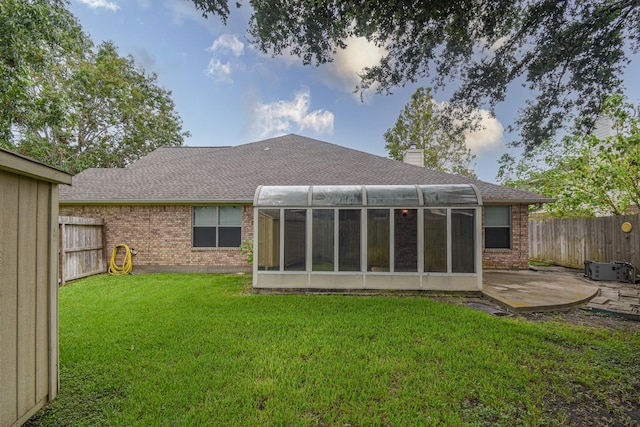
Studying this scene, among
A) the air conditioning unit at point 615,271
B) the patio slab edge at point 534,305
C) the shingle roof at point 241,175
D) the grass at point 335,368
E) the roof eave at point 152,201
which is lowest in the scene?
the grass at point 335,368

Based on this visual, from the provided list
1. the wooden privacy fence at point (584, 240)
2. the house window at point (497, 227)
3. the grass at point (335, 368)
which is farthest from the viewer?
the house window at point (497, 227)

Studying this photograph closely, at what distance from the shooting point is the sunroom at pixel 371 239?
639 cm

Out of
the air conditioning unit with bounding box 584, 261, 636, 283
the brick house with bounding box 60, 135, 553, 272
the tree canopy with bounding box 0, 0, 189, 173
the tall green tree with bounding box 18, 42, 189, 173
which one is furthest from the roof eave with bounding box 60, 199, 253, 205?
the air conditioning unit with bounding box 584, 261, 636, 283

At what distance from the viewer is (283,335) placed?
410 cm

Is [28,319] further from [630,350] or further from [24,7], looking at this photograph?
[24,7]

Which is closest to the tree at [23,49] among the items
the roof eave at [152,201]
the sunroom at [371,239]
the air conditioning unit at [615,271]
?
the roof eave at [152,201]

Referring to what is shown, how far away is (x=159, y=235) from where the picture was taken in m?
9.23

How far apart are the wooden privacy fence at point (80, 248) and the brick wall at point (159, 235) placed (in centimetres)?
36

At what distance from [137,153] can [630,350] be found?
23327 millimetres

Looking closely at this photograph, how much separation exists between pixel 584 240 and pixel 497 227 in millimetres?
2964

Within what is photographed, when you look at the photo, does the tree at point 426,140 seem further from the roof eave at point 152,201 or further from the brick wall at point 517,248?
the roof eave at point 152,201

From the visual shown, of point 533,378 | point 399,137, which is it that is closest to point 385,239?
point 533,378

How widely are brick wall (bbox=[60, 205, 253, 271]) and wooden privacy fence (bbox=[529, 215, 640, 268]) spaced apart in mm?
10963

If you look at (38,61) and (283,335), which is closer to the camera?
(283,335)
